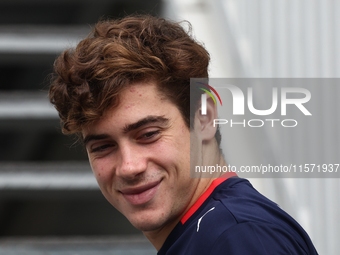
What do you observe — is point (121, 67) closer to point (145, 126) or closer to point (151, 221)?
point (145, 126)

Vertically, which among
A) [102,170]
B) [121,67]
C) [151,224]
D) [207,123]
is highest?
[121,67]

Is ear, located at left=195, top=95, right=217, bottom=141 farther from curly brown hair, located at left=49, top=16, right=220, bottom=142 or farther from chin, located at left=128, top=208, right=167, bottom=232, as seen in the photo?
chin, located at left=128, top=208, right=167, bottom=232

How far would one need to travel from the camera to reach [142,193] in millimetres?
1263

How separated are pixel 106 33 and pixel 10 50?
2250mm

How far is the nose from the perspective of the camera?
1198 millimetres

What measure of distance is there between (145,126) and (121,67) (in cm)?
21

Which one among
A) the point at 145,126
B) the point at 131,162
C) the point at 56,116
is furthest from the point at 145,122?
the point at 56,116

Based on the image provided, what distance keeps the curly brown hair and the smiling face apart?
0.13 ft

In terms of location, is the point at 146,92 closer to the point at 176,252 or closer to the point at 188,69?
the point at 188,69

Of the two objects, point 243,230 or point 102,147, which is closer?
point 243,230

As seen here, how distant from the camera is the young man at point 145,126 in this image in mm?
1223

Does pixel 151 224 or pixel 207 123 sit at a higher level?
pixel 207 123

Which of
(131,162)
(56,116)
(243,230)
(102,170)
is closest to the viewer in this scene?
(243,230)

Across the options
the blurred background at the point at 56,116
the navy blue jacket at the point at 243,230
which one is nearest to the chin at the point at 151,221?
the navy blue jacket at the point at 243,230
